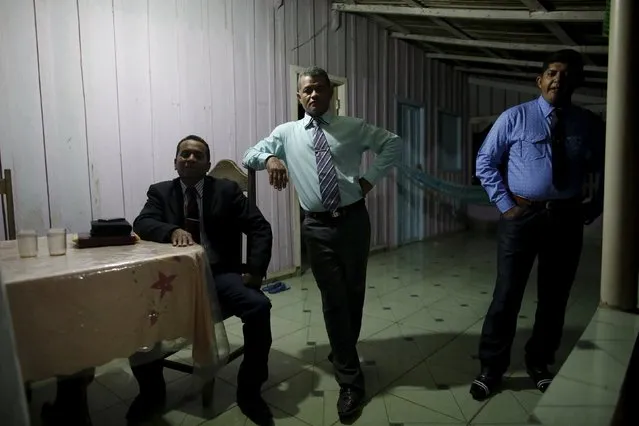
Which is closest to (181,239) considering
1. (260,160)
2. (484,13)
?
(260,160)

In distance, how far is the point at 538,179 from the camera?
1700mm

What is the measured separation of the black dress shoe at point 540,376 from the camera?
71.7 inches

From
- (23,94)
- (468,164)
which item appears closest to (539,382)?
(23,94)

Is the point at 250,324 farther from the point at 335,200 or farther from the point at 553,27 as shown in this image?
the point at 553,27

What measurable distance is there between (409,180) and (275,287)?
114 inches

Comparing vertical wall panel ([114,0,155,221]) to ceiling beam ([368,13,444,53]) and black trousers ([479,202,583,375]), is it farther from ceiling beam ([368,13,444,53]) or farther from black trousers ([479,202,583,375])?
ceiling beam ([368,13,444,53])

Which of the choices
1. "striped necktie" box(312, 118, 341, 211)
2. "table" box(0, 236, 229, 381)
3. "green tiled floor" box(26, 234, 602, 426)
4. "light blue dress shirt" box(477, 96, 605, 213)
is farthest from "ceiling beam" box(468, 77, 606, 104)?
"table" box(0, 236, 229, 381)

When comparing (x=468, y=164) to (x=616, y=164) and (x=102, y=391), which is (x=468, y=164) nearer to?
(x=616, y=164)

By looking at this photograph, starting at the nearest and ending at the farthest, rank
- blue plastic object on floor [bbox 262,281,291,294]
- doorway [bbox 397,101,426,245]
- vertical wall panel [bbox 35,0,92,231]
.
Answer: vertical wall panel [bbox 35,0,92,231], blue plastic object on floor [bbox 262,281,291,294], doorway [bbox 397,101,426,245]

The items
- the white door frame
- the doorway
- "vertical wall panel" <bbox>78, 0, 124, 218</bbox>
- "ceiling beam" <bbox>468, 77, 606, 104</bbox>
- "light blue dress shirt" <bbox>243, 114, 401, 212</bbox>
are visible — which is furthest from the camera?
"ceiling beam" <bbox>468, 77, 606, 104</bbox>

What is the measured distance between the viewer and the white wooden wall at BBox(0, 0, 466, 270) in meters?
2.40

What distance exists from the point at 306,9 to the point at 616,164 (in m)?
3.18

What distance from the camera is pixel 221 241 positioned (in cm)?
182

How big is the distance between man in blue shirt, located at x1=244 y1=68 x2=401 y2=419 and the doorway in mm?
3698
